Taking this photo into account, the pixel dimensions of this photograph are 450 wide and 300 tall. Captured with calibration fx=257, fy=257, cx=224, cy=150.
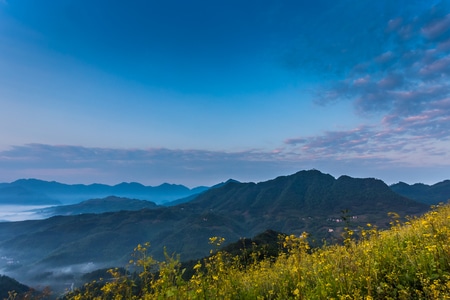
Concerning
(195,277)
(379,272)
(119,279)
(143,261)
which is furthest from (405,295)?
(119,279)

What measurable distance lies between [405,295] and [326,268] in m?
1.44

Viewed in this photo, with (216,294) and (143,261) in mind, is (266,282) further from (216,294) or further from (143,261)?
(143,261)

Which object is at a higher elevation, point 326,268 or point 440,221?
point 440,221

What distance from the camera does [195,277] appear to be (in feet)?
21.2

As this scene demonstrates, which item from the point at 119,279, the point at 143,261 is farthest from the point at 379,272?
the point at 119,279

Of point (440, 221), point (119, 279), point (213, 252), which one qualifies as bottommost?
point (119, 279)

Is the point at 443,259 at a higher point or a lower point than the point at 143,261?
higher

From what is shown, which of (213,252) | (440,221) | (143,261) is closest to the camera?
(143,261)

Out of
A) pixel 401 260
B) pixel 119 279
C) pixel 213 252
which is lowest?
pixel 119 279

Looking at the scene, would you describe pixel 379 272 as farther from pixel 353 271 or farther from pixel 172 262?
pixel 172 262

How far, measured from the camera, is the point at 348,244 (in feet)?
24.0

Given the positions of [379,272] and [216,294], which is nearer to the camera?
[379,272]

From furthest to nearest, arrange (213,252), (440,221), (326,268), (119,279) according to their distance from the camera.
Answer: (213,252) < (440,221) < (119,279) < (326,268)

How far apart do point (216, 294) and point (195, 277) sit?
85cm
